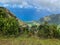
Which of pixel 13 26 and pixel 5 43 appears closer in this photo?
pixel 5 43

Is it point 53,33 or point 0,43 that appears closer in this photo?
point 0,43

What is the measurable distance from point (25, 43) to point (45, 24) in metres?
8.31

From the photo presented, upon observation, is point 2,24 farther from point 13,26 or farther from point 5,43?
point 5,43

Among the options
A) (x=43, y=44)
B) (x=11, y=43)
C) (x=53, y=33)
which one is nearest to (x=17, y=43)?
(x=11, y=43)

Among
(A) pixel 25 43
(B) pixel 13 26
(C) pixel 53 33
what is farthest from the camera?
(B) pixel 13 26

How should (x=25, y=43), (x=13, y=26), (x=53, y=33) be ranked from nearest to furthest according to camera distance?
(x=25, y=43) → (x=53, y=33) → (x=13, y=26)

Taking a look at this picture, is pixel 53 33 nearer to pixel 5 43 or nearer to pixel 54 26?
pixel 54 26

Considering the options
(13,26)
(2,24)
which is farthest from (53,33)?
(2,24)

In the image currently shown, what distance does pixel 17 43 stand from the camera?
822 centimetres

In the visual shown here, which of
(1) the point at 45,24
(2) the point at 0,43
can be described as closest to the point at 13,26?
(1) the point at 45,24

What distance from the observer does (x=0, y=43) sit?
8.35 m

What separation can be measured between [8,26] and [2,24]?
2.92 feet

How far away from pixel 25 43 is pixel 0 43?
3.35 ft

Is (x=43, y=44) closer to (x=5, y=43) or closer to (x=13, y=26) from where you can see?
(x=5, y=43)
